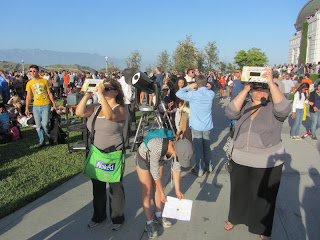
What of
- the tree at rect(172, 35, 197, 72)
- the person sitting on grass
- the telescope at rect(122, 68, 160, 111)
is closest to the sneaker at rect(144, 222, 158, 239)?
the telescope at rect(122, 68, 160, 111)

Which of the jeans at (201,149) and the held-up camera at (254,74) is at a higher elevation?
the held-up camera at (254,74)

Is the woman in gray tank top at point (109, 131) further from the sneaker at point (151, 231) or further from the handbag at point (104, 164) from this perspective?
the sneaker at point (151, 231)

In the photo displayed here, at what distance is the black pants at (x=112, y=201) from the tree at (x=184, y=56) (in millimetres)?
25794

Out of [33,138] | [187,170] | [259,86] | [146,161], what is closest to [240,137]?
[259,86]

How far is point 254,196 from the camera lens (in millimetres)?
2811

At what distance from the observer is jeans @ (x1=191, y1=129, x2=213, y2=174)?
14.6 ft

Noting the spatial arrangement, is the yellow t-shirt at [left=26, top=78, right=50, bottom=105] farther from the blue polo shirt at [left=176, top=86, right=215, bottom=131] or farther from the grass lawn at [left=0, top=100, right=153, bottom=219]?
the blue polo shirt at [left=176, top=86, right=215, bottom=131]

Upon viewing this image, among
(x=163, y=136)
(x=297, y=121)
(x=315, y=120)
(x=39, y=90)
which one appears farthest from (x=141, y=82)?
(x=315, y=120)

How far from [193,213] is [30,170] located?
3.31 metres

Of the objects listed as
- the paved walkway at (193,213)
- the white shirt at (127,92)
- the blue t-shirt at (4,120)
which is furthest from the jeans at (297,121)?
the blue t-shirt at (4,120)

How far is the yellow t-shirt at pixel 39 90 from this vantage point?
565 centimetres

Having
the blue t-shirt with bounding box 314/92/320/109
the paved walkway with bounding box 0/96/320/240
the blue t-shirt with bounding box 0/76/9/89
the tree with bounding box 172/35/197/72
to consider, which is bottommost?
the paved walkway with bounding box 0/96/320/240

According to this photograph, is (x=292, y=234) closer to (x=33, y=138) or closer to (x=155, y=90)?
(x=155, y=90)

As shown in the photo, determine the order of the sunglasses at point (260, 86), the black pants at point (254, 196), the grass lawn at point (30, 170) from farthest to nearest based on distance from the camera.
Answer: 1. the grass lawn at point (30, 170)
2. the black pants at point (254, 196)
3. the sunglasses at point (260, 86)
